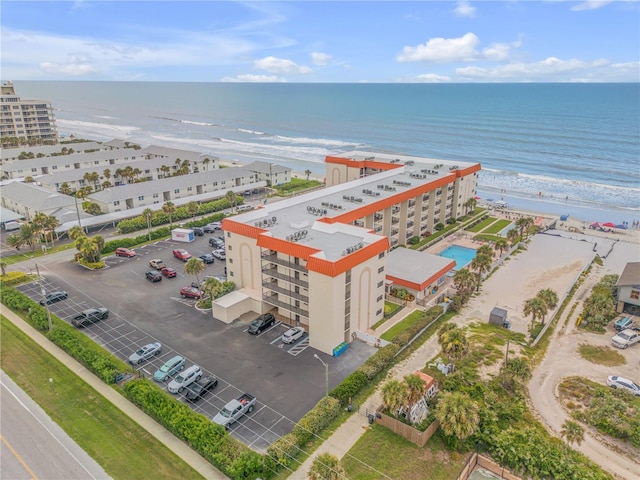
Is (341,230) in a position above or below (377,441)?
above

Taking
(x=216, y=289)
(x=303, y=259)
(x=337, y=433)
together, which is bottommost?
(x=337, y=433)

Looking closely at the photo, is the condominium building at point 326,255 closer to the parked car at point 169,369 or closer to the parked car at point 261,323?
the parked car at point 261,323

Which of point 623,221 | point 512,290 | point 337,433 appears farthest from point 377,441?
point 623,221

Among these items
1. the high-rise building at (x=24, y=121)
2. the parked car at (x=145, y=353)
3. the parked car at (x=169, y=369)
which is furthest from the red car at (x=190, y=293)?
the high-rise building at (x=24, y=121)

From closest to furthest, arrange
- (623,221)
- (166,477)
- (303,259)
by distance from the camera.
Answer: (166,477)
(303,259)
(623,221)

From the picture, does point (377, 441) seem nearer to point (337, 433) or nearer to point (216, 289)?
point (337, 433)

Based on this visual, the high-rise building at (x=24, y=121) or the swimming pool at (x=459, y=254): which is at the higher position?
the high-rise building at (x=24, y=121)

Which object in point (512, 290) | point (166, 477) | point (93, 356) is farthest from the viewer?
point (512, 290)
